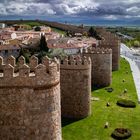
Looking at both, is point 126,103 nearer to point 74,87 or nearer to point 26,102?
point 74,87

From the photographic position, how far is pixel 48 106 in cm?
2092

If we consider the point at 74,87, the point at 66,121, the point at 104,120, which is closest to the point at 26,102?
the point at 66,121

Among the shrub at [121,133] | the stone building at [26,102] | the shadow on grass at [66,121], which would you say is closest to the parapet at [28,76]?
the stone building at [26,102]

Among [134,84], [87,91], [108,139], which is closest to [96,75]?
[134,84]

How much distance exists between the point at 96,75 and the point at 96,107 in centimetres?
1113

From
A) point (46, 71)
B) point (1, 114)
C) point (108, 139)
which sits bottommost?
point (108, 139)

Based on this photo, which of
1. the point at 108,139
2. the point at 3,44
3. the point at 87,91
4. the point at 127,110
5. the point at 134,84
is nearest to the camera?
the point at 108,139

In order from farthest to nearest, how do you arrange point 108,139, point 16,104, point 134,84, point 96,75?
1. point 134,84
2. point 96,75
3. point 108,139
4. point 16,104

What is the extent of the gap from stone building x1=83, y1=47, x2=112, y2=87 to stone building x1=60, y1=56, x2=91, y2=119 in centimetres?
1477

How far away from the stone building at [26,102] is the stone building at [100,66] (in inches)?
1241

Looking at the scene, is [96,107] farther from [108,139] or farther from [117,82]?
[117,82]

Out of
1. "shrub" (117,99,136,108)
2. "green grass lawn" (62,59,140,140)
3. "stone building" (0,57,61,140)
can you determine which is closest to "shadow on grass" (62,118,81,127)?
"green grass lawn" (62,59,140,140)

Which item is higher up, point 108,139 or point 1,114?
point 1,114

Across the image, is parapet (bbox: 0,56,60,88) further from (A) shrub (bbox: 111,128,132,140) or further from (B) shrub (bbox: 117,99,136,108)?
(B) shrub (bbox: 117,99,136,108)
